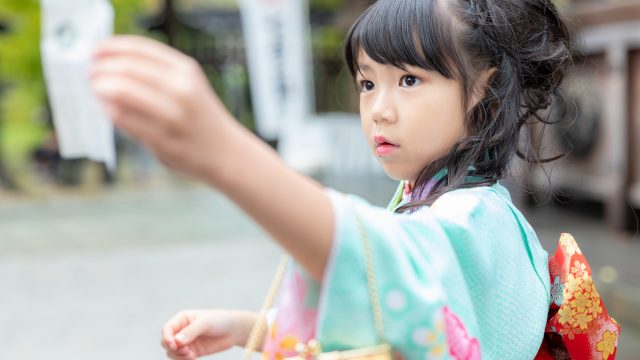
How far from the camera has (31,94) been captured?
15.4 metres

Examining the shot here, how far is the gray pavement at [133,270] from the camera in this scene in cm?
508

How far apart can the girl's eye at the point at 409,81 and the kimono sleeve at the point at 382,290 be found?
13.8 inches

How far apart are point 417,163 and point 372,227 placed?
0.43m

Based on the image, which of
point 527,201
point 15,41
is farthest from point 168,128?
point 15,41

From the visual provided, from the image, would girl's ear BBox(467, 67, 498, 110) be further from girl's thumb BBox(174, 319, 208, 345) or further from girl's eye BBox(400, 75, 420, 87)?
girl's thumb BBox(174, 319, 208, 345)

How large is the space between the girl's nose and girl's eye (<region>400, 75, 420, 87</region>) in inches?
1.4

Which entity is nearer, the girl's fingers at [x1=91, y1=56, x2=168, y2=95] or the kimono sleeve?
the girl's fingers at [x1=91, y1=56, x2=168, y2=95]

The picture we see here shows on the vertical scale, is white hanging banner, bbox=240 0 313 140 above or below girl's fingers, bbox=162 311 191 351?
below

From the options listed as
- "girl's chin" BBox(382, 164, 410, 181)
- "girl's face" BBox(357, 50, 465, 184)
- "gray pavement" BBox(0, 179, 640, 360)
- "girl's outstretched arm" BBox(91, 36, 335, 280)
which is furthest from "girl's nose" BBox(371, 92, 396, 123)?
"gray pavement" BBox(0, 179, 640, 360)

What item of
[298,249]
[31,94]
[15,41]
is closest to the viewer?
[298,249]

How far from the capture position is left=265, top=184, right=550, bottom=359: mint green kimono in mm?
1021

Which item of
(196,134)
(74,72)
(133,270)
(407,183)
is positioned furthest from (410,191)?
(133,270)

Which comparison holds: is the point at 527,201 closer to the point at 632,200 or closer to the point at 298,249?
the point at 632,200

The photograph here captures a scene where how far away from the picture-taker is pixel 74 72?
4238mm
